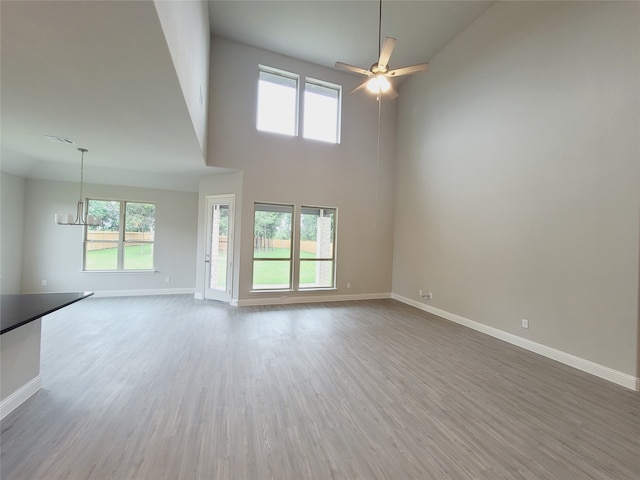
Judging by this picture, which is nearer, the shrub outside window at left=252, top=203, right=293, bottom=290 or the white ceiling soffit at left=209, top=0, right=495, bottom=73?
the white ceiling soffit at left=209, top=0, right=495, bottom=73

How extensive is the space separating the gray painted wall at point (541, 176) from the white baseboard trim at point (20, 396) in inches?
225

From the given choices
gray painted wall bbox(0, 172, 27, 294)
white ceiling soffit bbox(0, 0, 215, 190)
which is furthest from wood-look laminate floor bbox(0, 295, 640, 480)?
white ceiling soffit bbox(0, 0, 215, 190)

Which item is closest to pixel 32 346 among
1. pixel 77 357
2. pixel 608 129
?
pixel 77 357

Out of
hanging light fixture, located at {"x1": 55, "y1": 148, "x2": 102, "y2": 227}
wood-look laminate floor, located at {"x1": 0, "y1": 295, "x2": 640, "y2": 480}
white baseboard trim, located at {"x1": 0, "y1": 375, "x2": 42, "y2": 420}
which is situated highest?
hanging light fixture, located at {"x1": 55, "y1": 148, "x2": 102, "y2": 227}

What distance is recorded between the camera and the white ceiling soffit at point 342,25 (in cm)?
448

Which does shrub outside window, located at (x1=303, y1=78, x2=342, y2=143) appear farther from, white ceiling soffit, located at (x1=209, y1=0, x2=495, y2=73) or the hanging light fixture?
the hanging light fixture

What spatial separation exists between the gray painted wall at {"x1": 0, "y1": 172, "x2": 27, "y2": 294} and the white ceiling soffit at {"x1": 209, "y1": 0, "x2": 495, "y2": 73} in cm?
512

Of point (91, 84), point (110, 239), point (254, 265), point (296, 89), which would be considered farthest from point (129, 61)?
point (110, 239)

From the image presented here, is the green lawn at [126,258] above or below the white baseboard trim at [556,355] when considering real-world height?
above

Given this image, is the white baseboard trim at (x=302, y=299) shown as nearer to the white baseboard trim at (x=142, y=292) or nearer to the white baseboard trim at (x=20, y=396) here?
the white baseboard trim at (x=142, y=292)

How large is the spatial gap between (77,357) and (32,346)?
90 centimetres

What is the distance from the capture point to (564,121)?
3416mm

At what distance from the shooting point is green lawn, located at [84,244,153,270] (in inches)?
240

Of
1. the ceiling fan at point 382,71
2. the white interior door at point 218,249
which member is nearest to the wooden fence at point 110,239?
the white interior door at point 218,249
